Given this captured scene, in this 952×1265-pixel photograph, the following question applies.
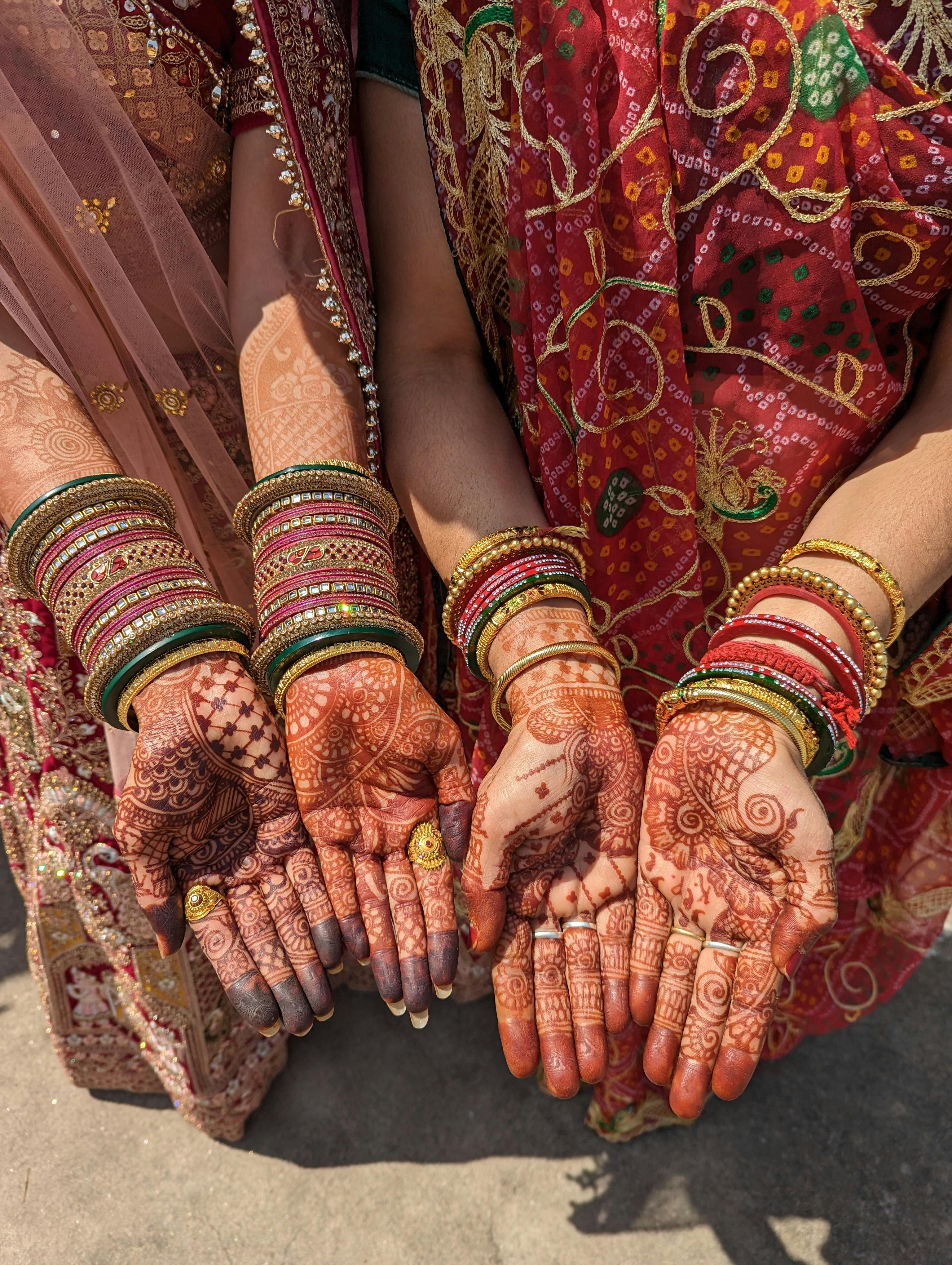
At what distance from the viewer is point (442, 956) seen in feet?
3.07

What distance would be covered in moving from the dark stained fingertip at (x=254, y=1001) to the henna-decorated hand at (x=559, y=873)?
9.5 inches

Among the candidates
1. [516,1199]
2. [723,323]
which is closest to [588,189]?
[723,323]

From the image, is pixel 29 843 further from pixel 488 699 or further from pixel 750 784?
pixel 750 784

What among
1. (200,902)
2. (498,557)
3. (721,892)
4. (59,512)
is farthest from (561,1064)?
(59,512)

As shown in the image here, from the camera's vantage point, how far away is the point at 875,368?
0.94m

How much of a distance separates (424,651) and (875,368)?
0.73 metres

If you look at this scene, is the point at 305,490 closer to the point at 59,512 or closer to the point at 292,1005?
the point at 59,512

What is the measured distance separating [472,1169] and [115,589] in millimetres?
1172

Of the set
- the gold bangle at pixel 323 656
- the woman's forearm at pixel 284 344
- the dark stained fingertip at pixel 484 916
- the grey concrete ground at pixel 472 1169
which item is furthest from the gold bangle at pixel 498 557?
the grey concrete ground at pixel 472 1169

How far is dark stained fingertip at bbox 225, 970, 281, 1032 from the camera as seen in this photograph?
918 millimetres

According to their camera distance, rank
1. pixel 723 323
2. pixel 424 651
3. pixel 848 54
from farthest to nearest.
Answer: pixel 424 651 < pixel 723 323 < pixel 848 54

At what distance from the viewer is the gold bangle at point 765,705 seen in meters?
0.92

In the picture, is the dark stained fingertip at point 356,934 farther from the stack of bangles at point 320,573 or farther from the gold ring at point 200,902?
the stack of bangles at point 320,573

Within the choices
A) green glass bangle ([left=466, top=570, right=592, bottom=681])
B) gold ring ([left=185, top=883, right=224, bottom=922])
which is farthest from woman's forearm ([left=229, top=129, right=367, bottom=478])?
gold ring ([left=185, top=883, right=224, bottom=922])
